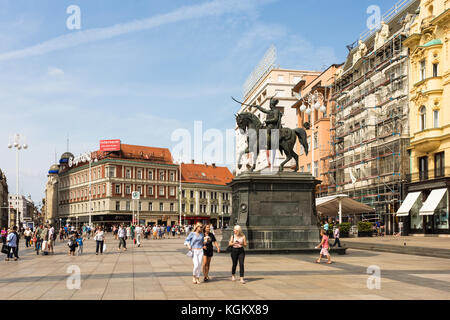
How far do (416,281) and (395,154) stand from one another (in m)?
34.4

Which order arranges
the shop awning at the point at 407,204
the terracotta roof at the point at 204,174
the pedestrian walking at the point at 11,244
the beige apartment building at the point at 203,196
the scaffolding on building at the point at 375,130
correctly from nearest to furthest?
the pedestrian walking at the point at 11,244, the shop awning at the point at 407,204, the scaffolding on building at the point at 375,130, the beige apartment building at the point at 203,196, the terracotta roof at the point at 204,174

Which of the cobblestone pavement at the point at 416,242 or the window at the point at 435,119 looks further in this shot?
the window at the point at 435,119

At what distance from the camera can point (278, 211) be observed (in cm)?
2358

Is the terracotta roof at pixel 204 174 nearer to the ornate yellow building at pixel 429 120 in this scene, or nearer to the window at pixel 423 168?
the window at pixel 423 168

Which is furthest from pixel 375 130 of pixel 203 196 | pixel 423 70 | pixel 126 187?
pixel 203 196

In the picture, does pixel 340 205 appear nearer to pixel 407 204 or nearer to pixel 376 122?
pixel 407 204

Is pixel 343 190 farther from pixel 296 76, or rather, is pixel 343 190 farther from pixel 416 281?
pixel 416 281

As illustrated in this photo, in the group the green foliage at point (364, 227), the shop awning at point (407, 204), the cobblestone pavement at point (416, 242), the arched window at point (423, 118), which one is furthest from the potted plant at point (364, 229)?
the arched window at point (423, 118)

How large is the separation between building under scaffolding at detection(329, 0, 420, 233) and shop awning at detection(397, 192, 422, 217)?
198cm

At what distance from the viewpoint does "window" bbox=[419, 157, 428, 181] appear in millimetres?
43094

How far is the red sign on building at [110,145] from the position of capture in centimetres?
9650

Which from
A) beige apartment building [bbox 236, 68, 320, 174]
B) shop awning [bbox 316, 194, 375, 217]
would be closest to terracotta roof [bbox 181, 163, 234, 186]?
beige apartment building [bbox 236, 68, 320, 174]

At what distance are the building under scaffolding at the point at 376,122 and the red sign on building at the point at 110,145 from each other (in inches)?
1914
